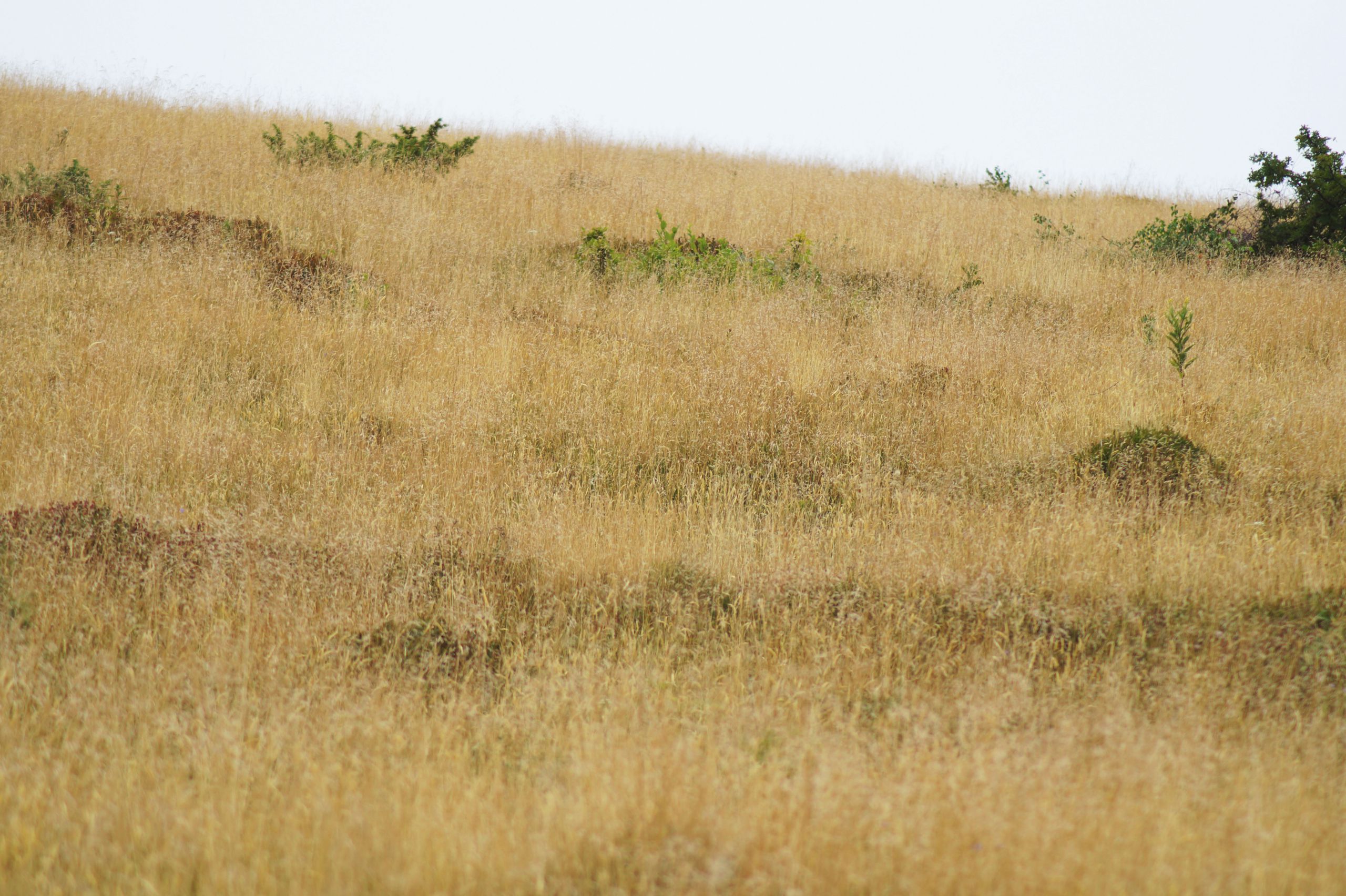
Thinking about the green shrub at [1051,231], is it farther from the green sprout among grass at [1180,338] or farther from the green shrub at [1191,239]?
the green sprout among grass at [1180,338]

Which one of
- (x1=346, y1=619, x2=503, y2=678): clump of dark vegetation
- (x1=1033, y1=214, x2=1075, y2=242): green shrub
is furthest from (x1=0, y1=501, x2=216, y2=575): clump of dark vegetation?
(x1=1033, y1=214, x2=1075, y2=242): green shrub

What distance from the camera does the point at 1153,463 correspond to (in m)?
5.33

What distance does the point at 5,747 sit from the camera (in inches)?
111

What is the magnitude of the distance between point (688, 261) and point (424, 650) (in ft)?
21.5

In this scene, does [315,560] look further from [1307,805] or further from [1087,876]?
[1307,805]

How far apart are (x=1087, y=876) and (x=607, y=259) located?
27.2 ft

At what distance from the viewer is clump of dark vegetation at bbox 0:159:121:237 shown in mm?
8508

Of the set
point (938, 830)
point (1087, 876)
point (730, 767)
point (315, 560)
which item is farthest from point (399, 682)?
point (1087, 876)

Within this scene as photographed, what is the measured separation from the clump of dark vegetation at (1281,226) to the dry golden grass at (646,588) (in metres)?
2.26

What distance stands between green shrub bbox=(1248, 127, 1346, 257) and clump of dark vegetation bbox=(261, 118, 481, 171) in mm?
11141

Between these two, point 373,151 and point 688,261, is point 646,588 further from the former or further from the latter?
point 373,151

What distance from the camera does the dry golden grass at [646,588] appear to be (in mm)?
2391

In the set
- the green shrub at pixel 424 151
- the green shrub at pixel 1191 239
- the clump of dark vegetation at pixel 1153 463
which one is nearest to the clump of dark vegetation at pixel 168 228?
the green shrub at pixel 424 151

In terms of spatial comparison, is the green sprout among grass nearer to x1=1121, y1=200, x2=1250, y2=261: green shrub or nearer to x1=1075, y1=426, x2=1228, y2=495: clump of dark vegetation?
x1=1075, y1=426, x2=1228, y2=495: clump of dark vegetation
